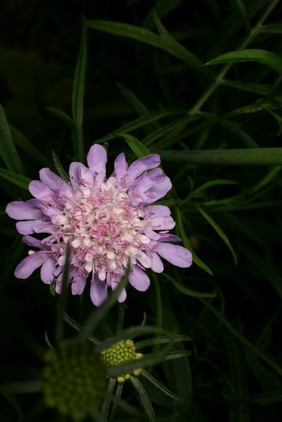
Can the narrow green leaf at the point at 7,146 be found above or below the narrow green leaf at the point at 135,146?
above

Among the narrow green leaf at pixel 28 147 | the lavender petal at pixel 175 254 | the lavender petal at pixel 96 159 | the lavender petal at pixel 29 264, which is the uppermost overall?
the narrow green leaf at pixel 28 147

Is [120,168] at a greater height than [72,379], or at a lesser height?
greater

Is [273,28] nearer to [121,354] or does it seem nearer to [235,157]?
[235,157]

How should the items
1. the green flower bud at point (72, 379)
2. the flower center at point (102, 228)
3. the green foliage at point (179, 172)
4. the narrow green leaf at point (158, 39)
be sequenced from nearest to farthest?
the green flower bud at point (72, 379) < the flower center at point (102, 228) < the green foliage at point (179, 172) < the narrow green leaf at point (158, 39)

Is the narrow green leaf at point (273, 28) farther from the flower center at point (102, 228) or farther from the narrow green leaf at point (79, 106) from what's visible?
the flower center at point (102, 228)

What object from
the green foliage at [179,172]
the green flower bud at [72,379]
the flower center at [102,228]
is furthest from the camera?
the green foliage at [179,172]

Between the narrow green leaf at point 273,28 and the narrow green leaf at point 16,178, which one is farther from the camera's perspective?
the narrow green leaf at point 273,28

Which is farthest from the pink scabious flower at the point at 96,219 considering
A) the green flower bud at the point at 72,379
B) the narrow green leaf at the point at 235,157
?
the green flower bud at the point at 72,379

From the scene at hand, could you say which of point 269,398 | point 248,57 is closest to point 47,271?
point 248,57
